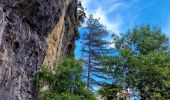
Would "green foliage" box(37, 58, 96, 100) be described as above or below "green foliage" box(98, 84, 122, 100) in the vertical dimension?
below

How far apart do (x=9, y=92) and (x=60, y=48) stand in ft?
29.8

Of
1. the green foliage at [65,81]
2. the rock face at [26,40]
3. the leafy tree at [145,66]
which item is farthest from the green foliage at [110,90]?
the green foliage at [65,81]

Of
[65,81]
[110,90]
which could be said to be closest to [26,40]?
[65,81]

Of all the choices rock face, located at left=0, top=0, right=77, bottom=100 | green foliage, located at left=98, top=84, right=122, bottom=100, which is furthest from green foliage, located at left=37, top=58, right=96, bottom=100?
green foliage, located at left=98, top=84, right=122, bottom=100

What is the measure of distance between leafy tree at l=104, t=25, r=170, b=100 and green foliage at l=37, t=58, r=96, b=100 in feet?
24.6

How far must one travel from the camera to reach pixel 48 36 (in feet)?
84.9

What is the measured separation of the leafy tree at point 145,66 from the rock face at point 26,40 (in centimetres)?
644

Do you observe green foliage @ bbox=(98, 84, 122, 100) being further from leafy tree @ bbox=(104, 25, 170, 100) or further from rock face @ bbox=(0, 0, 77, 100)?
rock face @ bbox=(0, 0, 77, 100)

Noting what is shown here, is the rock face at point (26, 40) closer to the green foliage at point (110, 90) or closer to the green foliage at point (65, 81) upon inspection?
the green foliage at point (65, 81)

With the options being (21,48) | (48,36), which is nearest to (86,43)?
(48,36)

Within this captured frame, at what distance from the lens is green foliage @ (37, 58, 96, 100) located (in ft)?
78.6

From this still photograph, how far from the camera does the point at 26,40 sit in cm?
2197

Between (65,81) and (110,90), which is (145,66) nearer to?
(110,90)

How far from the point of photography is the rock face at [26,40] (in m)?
19.5
